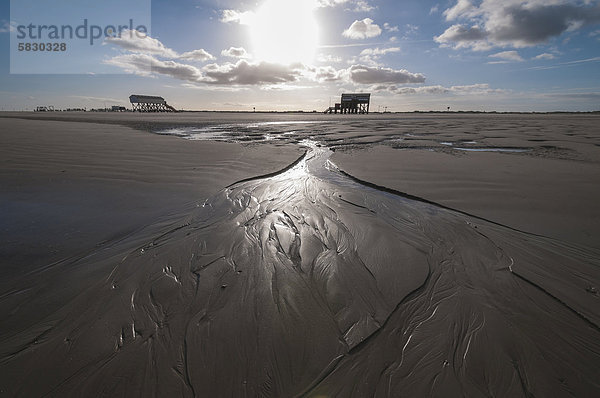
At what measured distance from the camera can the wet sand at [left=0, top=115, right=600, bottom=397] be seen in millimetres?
1446

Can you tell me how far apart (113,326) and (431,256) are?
2870mm

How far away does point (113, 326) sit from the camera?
5.79 feet

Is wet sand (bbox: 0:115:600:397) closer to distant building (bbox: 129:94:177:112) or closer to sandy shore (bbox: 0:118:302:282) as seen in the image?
sandy shore (bbox: 0:118:302:282)

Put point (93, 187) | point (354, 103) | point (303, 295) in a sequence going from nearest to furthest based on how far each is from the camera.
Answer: point (303, 295) < point (93, 187) < point (354, 103)

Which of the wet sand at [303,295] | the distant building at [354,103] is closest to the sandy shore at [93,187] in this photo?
the wet sand at [303,295]

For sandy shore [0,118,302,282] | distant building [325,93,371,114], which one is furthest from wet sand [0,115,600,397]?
distant building [325,93,371,114]

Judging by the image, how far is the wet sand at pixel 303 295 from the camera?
4.75ft

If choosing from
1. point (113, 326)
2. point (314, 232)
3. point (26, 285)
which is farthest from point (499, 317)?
point (26, 285)

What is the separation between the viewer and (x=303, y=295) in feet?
6.89

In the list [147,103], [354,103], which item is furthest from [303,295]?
[147,103]

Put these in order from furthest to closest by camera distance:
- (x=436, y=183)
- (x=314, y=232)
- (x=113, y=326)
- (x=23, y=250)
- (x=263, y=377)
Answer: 1. (x=436, y=183)
2. (x=314, y=232)
3. (x=23, y=250)
4. (x=113, y=326)
5. (x=263, y=377)

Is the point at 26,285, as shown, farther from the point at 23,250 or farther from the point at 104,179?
the point at 104,179

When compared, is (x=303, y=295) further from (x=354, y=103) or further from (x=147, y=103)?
(x=147, y=103)

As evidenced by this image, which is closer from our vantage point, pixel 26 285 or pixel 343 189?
pixel 26 285
